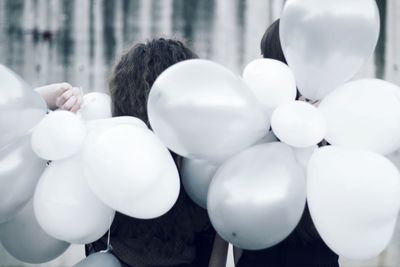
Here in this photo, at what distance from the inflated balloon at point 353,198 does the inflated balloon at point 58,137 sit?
0.44 metres

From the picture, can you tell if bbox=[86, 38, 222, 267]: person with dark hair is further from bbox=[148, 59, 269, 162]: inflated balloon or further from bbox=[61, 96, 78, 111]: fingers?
bbox=[148, 59, 269, 162]: inflated balloon

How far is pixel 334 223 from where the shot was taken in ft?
3.10

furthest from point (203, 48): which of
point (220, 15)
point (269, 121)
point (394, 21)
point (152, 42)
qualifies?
point (269, 121)

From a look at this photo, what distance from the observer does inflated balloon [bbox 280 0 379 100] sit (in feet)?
3.19

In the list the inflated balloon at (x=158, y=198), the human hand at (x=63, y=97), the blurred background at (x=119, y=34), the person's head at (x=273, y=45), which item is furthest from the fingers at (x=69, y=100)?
the blurred background at (x=119, y=34)

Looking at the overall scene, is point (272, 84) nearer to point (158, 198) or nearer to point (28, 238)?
point (158, 198)

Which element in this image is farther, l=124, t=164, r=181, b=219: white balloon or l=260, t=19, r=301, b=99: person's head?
l=260, t=19, r=301, b=99: person's head

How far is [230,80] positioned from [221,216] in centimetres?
24

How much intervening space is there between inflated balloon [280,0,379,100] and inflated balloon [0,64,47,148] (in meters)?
0.50

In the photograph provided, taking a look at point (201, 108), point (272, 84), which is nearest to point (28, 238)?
point (201, 108)

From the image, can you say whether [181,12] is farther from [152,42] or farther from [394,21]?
[152,42]

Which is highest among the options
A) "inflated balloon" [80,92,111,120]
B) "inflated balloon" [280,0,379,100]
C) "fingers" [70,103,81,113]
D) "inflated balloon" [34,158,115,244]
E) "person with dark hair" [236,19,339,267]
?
"inflated balloon" [280,0,379,100]

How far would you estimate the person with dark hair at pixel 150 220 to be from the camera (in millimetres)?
A: 1207

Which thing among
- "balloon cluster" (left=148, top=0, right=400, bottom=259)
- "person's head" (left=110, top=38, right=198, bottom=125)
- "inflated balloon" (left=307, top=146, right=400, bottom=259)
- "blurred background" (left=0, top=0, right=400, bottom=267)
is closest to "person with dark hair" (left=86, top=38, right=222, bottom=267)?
"person's head" (left=110, top=38, right=198, bottom=125)
